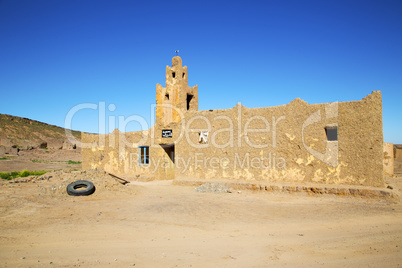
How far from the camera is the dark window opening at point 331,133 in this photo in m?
10.3

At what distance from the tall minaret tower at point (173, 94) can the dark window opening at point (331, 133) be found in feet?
28.3

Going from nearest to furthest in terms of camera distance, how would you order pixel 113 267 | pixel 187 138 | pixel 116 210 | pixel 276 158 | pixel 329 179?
pixel 113 267
pixel 116 210
pixel 329 179
pixel 276 158
pixel 187 138

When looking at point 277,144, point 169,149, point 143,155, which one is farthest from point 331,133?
point 143,155

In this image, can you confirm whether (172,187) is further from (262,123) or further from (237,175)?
(262,123)

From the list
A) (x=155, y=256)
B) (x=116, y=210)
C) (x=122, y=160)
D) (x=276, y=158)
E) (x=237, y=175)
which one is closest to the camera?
(x=155, y=256)

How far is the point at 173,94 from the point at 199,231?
12.0 metres

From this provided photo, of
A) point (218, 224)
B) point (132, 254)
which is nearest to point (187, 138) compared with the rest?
point (218, 224)

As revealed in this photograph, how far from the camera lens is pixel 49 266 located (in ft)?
13.6

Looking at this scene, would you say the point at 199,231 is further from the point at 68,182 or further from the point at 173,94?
the point at 173,94

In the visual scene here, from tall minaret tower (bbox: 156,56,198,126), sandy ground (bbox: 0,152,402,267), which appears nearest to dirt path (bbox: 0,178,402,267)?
sandy ground (bbox: 0,152,402,267)

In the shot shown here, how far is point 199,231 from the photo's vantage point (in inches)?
240

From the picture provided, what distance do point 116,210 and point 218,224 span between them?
3275mm

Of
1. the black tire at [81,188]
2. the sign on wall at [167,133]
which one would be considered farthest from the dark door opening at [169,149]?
the black tire at [81,188]

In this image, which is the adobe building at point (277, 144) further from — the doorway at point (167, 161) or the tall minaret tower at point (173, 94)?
the tall minaret tower at point (173, 94)
